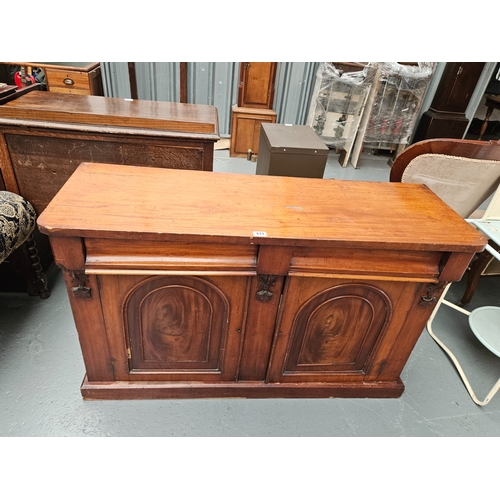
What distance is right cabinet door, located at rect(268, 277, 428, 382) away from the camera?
52.2 inches

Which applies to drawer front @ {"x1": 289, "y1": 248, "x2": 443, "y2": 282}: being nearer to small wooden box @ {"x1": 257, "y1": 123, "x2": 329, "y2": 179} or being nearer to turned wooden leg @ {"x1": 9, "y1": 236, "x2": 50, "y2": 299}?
small wooden box @ {"x1": 257, "y1": 123, "x2": 329, "y2": 179}

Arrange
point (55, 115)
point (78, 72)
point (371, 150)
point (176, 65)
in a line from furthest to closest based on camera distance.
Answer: point (371, 150) < point (176, 65) < point (78, 72) < point (55, 115)

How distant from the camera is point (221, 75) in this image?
4.34m

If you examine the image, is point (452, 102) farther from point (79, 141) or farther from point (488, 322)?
point (79, 141)

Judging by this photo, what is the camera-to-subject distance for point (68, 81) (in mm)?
3865

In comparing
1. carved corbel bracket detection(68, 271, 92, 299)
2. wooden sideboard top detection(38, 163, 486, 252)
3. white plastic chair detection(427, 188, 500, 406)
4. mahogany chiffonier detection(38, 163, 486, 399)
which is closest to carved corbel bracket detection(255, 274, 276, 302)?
mahogany chiffonier detection(38, 163, 486, 399)

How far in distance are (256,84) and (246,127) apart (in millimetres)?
498

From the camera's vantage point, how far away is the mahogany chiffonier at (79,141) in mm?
1740

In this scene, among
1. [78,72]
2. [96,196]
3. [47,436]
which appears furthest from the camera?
[78,72]

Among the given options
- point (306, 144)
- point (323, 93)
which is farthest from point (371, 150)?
point (306, 144)

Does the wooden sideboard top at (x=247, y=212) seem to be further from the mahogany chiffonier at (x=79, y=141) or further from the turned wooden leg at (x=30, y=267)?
the turned wooden leg at (x=30, y=267)

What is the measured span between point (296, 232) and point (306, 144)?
1291 mm

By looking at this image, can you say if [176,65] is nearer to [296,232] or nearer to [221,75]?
[221,75]

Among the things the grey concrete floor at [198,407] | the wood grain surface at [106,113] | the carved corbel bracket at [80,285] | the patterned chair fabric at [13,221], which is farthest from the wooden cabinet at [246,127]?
the carved corbel bracket at [80,285]
